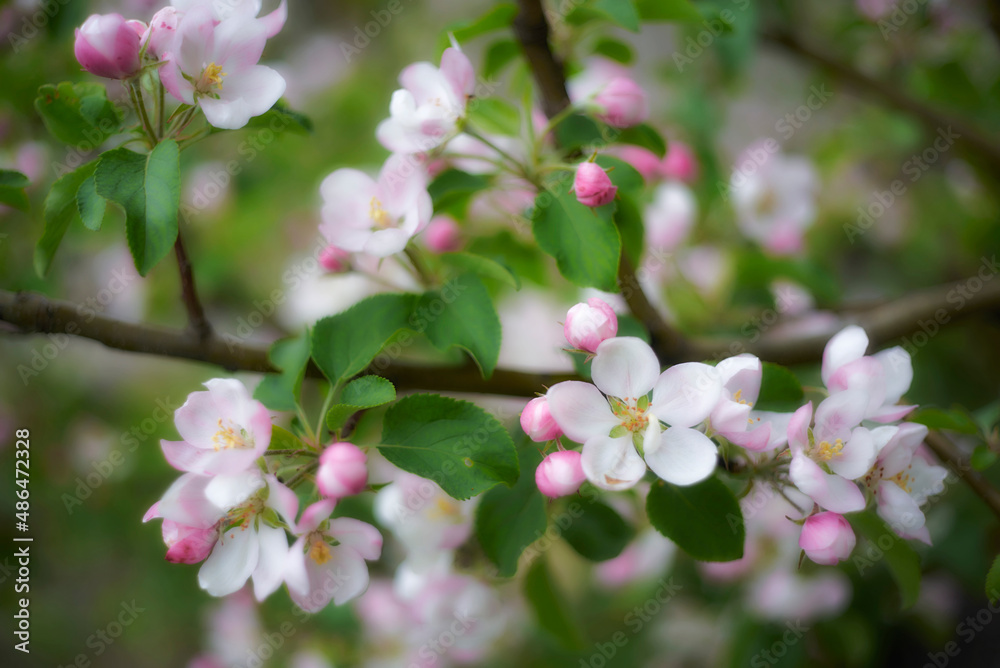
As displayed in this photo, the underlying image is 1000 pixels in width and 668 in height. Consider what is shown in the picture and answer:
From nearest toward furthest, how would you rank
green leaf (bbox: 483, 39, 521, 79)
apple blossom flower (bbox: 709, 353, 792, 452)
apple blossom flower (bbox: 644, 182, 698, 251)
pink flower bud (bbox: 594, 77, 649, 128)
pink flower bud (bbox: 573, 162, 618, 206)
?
apple blossom flower (bbox: 709, 353, 792, 452)
pink flower bud (bbox: 573, 162, 618, 206)
pink flower bud (bbox: 594, 77, 649, 128)
green leaf (bbox: 483, 39, 521, 79)
apple blossom flower (bbox: 644, 182, 698, 251)

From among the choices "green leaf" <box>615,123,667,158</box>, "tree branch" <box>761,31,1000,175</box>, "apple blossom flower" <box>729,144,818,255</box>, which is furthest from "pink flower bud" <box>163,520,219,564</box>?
"tree branch" <box>761,31,1000,175</box>

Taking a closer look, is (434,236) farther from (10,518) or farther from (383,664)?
(10,518)

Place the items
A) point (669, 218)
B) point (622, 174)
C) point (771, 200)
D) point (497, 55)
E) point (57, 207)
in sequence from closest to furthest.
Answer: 1. point (57, 207)
2. point (622, 174)
3. point (497, 55)
4. point (669, 218)
5. point (771, 200)

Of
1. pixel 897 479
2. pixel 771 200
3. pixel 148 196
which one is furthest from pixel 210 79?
pixel 771 200

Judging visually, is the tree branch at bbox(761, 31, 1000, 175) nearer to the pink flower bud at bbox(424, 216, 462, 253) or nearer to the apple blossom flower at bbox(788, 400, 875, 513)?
the pink flower bud at bbox(424, 216, 462, 253)

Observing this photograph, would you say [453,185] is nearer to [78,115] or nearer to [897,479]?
[78,115]

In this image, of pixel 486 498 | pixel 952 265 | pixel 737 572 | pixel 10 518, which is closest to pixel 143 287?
pixel 10 518

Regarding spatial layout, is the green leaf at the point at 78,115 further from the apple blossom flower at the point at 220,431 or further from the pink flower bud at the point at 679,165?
the pink flower bud at the point at 679,165
